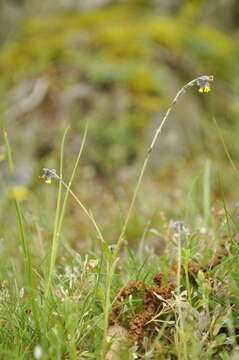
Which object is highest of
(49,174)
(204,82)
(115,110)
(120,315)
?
(204,82)

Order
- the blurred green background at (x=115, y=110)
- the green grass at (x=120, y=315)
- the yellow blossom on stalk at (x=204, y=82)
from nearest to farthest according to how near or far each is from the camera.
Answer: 1. the green grass at (x=120, y=315)
2. the yellow blossom on stalk at (x=204, y=82)
3. the blurred green background at (x=115, y=110)

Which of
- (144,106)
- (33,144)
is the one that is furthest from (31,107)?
(144,106)

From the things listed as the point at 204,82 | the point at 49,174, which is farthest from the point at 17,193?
the point at 204,82

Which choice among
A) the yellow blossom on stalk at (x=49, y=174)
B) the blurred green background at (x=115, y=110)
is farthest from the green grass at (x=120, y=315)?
the blurred green background at (x=115, y=110)

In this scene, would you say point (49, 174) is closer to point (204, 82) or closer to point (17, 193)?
point (204, 82)

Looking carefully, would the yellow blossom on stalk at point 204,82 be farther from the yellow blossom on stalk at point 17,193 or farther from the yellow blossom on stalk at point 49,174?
the yellow blossom on stalk at point 17,193

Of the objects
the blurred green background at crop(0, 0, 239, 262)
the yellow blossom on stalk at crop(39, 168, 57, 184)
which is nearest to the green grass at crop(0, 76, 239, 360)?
the yellow blossom on stalk at crop(39, 168, 57, 184)

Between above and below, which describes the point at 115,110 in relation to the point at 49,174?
below

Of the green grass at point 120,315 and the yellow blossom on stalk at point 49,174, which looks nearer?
the green grass at point 120,315
